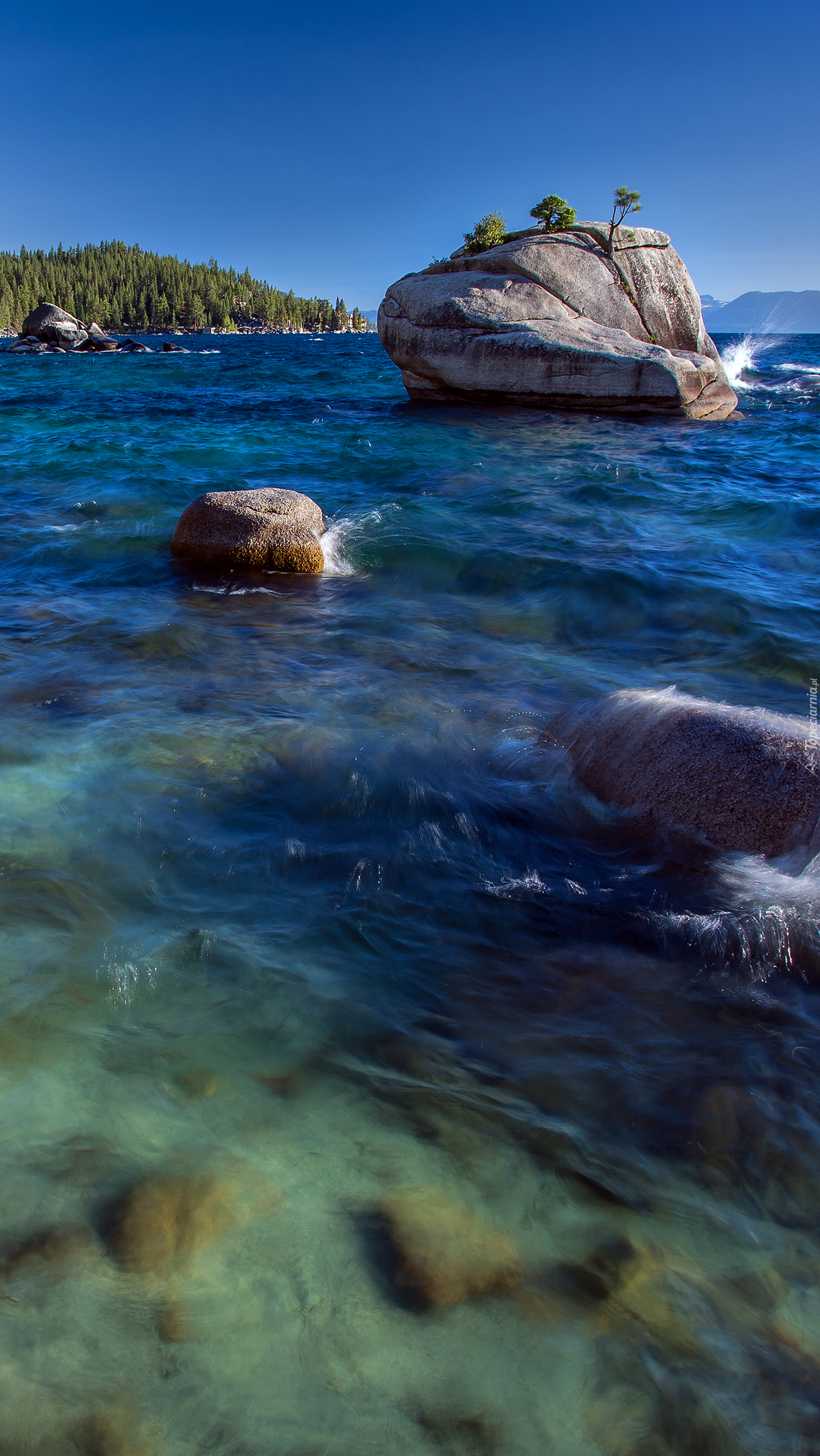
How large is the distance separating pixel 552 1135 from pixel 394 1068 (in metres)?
0.58

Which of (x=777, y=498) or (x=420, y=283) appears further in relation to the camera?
(x=420, y=283)

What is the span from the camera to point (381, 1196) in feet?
7.80

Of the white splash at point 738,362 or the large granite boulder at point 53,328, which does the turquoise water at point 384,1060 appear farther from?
the large granite boulder at point 53,328


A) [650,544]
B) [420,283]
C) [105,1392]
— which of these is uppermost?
[420,283]

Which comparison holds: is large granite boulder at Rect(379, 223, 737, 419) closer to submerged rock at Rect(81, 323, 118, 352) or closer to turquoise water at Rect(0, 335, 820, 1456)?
turquoise water at Rect(0, 335, 820, 1456)

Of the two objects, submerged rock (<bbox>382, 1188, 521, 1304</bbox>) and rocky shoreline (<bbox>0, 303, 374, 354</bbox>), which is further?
rocky shoreline (<bbox>0, 303, 374, 354</bbox>)

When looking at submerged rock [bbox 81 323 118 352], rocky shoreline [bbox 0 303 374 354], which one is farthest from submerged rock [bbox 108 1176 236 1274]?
submerged rock [bbox 81 323 118 352]

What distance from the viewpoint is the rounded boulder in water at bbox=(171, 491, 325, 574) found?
29.2 ft

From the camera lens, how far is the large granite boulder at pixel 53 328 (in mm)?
69812

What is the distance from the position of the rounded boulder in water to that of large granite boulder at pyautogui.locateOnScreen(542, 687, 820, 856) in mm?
5319

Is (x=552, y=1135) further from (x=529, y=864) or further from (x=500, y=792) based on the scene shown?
(x=500, y=792)

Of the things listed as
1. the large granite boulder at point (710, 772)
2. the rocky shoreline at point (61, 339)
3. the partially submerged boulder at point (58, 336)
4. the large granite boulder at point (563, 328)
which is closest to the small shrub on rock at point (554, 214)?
the large granite boulder at point (563, 328)

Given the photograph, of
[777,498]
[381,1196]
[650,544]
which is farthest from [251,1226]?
[777,498]

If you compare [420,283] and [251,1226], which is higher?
[420,283]
